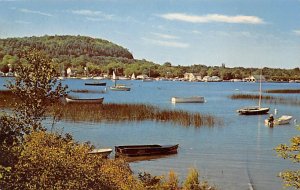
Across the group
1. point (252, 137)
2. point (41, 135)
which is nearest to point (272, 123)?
point (252, 137)

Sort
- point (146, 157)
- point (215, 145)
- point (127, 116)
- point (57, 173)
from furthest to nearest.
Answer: point (127, 116)
point (215, 145)
point (146, 157)
point (57, 173)

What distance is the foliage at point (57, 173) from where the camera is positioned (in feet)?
64.7

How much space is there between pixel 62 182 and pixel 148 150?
97.6ft

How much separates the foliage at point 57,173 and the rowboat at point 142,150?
23283 millimetres

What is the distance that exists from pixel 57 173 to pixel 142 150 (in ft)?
93.7

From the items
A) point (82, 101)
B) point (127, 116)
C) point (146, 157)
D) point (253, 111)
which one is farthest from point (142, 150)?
point (82, 101)

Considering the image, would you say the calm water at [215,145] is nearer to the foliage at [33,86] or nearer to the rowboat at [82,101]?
the foliage at [33,86]

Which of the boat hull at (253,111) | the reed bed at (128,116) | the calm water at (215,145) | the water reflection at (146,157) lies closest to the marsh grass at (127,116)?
the reed bed at (128,116)

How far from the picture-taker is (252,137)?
2702 inches

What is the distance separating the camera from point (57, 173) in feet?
68.0

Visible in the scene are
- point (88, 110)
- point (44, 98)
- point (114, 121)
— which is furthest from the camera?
point (88, 110)

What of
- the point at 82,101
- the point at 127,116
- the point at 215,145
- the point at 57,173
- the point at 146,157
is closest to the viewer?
the point at 57,173

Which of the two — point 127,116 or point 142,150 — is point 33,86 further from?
point 127,116

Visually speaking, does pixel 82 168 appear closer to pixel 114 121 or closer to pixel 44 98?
pixel 44 98
